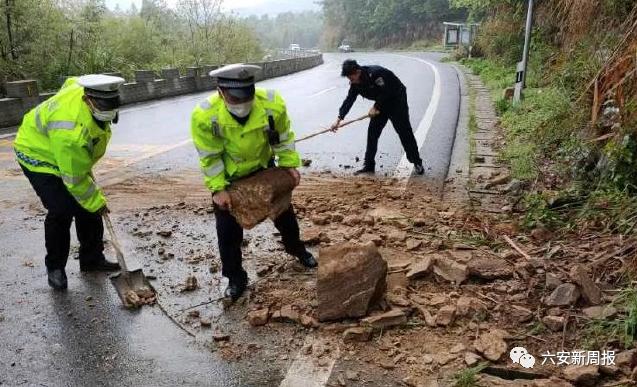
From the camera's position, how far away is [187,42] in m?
22.6

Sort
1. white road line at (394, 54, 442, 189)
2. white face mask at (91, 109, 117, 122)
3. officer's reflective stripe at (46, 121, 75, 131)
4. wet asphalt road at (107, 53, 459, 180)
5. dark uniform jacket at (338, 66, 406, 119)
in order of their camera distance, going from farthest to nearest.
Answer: wet asphalt road at (107, 53, 459, 180), white road line at (394, 54, 442, 189), dark uniform jacket at (338, 66, 406, 119), white face mask at (91, 109, 117, 122), officer's reflective stripe at (46, 121, 75, 131)

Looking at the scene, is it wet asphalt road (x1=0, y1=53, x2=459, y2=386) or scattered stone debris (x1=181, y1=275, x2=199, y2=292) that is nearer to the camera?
wet asphalt road (x1=0, y1=53, x2=459, y2=386)

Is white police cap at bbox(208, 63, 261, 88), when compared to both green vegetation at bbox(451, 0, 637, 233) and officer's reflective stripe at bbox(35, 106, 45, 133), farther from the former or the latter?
green vegetation at bbox(451, 0, 637, 233)

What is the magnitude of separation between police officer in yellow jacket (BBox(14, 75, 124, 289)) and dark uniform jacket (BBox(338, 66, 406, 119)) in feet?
11.3

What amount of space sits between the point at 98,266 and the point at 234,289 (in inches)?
50.4

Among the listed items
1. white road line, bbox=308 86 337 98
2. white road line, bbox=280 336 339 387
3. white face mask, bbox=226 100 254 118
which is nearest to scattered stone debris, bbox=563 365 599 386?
white road line, bbox=280 336 339 387

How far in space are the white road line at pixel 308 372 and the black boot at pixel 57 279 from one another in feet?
6.34

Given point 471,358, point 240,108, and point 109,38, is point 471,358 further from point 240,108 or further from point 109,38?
point 109,38

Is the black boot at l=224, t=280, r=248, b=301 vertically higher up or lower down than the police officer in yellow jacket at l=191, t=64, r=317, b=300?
lower down

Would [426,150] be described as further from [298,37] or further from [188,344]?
[298,37]

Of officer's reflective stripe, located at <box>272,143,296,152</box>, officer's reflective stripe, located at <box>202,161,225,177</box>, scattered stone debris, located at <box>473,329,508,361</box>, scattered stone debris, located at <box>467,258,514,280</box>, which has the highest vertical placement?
officer's reflective stripe, located at <box>272,143,296,152</box>

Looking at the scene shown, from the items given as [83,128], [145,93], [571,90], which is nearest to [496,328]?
[83,128]

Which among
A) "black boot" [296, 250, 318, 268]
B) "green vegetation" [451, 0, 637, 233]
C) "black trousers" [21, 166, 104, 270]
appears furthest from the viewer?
"green vegetation" [451, 0, 637, 233]

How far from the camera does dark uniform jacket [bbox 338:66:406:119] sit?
6387 mm
